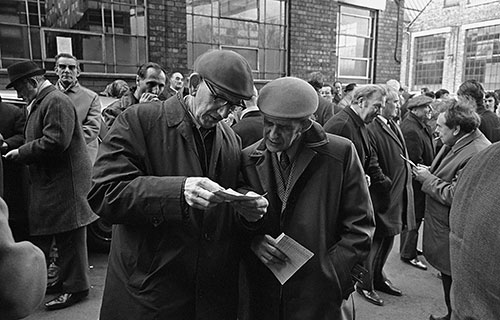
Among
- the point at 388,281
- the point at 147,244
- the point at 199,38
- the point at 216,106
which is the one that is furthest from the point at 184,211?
the point at 199,38

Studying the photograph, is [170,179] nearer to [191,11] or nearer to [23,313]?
[23,313]

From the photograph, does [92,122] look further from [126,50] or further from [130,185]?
[126,50]

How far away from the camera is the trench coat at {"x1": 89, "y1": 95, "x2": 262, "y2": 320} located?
5.43 feet

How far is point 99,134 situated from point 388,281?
364 cm

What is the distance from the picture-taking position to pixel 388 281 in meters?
4.23

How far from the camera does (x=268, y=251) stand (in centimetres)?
190

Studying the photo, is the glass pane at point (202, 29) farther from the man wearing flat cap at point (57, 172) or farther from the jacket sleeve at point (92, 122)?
the man wearing flat cap at point (57, 172)

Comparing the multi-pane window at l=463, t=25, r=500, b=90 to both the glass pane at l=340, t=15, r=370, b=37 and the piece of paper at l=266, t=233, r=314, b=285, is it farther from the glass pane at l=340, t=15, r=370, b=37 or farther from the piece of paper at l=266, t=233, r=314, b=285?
the piece of paper at l=266, t=233, r=314, b=285

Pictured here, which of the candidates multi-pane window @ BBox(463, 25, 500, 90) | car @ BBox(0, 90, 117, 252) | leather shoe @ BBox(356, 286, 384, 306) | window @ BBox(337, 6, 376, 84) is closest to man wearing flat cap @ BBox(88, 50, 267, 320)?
leather shoe @ BBox(356, 286, 384, 306)

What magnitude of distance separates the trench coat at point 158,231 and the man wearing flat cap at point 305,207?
251mm

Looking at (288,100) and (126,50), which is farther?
(126,50)

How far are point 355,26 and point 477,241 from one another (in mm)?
10064

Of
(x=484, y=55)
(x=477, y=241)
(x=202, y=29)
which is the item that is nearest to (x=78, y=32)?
(x=202, y=29)

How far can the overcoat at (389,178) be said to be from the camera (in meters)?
3.78
